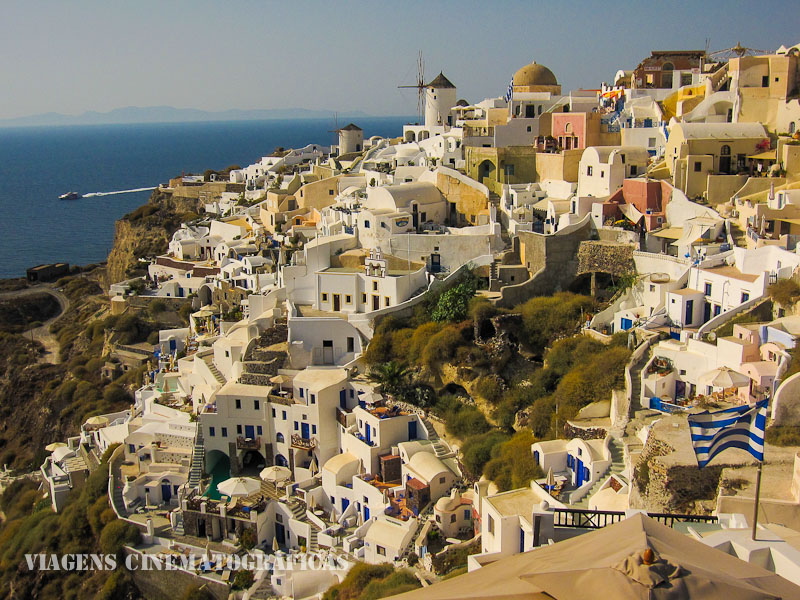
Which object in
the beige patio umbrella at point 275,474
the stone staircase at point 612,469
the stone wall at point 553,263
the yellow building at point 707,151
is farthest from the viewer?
the yellow building at point 707,151

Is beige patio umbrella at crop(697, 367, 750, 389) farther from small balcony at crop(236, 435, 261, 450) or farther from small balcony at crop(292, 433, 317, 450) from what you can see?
small balcony at crop(236, 435, 261, 450)

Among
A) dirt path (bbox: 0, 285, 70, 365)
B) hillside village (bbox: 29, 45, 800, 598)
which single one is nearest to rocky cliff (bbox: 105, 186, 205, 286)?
dirt path (bbox: 0, 285, 70, 365)

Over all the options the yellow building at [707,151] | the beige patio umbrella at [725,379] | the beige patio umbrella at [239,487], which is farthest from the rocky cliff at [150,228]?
the beige patio umbrella at [725,379]

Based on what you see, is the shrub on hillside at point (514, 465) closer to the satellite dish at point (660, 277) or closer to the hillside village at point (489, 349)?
the hillside village at point (489, 349)

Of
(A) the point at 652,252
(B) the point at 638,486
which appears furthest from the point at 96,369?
(B) the point at 638,486

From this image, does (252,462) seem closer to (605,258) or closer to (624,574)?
(605,258)

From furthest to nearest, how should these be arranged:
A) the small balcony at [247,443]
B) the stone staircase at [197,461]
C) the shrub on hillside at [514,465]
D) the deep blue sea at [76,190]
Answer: the deep blue sea at [76,190], the small balcony at [247,443], the stone staircase at [197,461], the shrub on hillside at [514,465]
